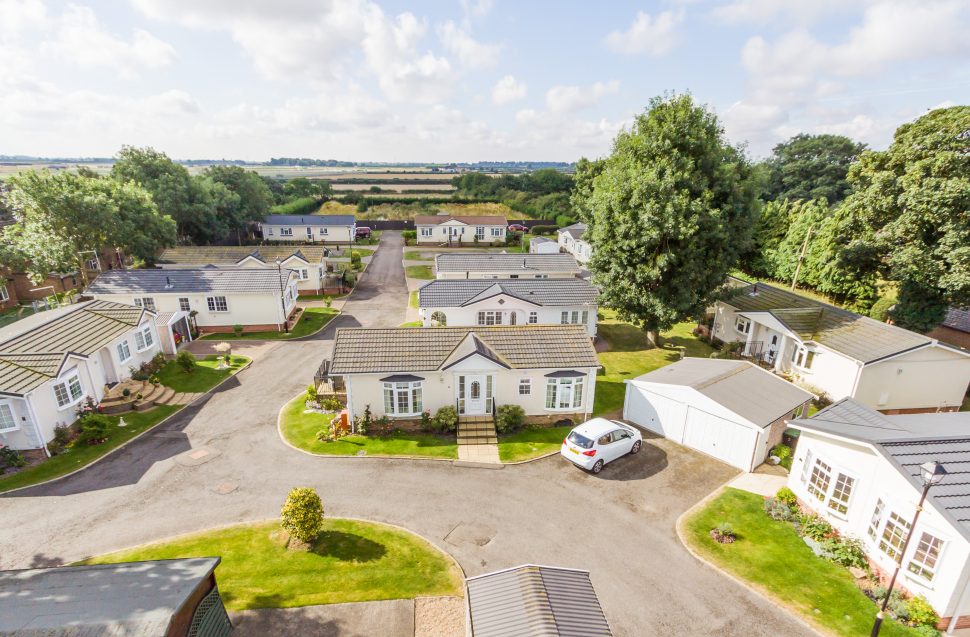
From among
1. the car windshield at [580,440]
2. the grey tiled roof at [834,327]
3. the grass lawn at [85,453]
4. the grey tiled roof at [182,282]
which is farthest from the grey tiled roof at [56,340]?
the grey tiled roof at [834,327]

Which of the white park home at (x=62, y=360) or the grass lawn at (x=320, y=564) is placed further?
the white park home at (x=62, y=360)

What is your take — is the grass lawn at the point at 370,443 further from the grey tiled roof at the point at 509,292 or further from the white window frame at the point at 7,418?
the grey tiled roof at the point at 509,292

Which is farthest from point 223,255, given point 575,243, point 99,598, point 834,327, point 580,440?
point 834,327

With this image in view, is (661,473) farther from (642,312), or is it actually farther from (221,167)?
(221,167)

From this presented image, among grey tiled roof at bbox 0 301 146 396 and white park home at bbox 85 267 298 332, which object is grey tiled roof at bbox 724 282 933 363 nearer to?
white park home at bbox 85 267 298 332

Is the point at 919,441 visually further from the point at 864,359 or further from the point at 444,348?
the point at 444,348

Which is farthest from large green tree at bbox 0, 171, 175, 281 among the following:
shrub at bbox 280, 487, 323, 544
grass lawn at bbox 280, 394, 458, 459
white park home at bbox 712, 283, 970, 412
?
white park home at bbox 712, 283, 970, 412

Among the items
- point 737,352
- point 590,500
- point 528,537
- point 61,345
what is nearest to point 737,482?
point 590,500
